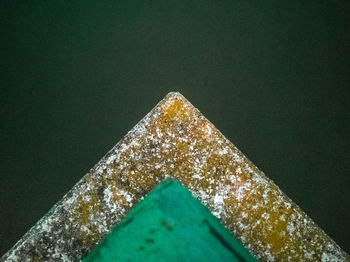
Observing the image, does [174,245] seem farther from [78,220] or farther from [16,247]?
[16,247]

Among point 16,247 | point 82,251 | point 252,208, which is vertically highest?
point 16,247

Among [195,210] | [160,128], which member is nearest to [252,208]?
[195,210]

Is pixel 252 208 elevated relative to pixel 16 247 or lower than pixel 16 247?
lower
